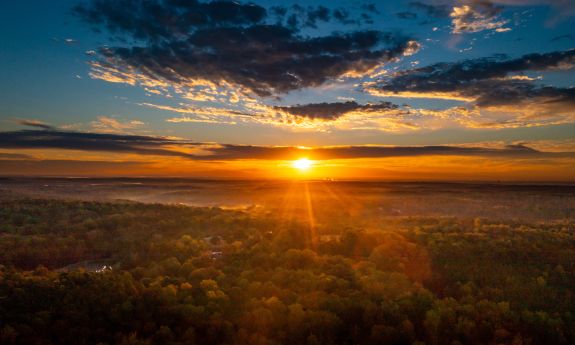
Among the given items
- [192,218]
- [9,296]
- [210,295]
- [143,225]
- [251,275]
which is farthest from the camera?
[192,218]

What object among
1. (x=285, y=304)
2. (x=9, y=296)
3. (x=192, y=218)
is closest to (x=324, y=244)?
(x=285, y=304)

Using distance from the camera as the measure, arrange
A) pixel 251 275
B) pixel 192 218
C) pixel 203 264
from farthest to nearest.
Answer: pixel 192 218, pixel 203 264, pixel 251 275

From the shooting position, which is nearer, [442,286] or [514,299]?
[514,299]

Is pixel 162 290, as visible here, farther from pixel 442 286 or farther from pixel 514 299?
pixel 514 299

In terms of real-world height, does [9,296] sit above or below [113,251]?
above

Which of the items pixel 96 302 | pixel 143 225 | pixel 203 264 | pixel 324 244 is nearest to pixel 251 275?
pixel 203 264

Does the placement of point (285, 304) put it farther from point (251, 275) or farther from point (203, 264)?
point (203, 264)
